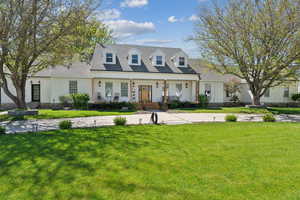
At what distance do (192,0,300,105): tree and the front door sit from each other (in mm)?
6918

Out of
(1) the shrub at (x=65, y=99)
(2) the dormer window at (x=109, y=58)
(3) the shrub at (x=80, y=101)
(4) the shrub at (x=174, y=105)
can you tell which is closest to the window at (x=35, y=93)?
(1) the shrub at (x=65, y=99)

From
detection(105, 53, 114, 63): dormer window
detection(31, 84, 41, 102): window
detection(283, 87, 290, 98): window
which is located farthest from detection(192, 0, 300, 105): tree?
detection(31, 84, 41, 102): window

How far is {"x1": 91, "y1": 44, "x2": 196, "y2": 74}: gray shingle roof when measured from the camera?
2079cm

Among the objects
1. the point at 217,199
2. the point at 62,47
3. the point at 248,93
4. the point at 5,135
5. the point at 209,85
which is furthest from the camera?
the point at 248,93

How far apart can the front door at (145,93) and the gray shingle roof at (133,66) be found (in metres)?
1.94

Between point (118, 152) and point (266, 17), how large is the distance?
16.1 m

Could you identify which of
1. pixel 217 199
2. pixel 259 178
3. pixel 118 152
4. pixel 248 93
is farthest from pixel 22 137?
pixel 248 93

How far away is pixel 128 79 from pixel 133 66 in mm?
1795

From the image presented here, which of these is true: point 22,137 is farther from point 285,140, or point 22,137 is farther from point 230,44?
point 230,44

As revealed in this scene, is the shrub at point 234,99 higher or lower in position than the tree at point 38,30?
lower

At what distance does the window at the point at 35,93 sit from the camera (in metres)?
21.0

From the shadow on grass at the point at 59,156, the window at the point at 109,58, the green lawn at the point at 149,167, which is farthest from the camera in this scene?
the window at the point at 109,58

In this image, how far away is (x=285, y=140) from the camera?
7469mm

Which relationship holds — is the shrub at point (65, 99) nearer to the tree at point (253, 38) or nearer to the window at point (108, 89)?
the window at point (108, 89)
